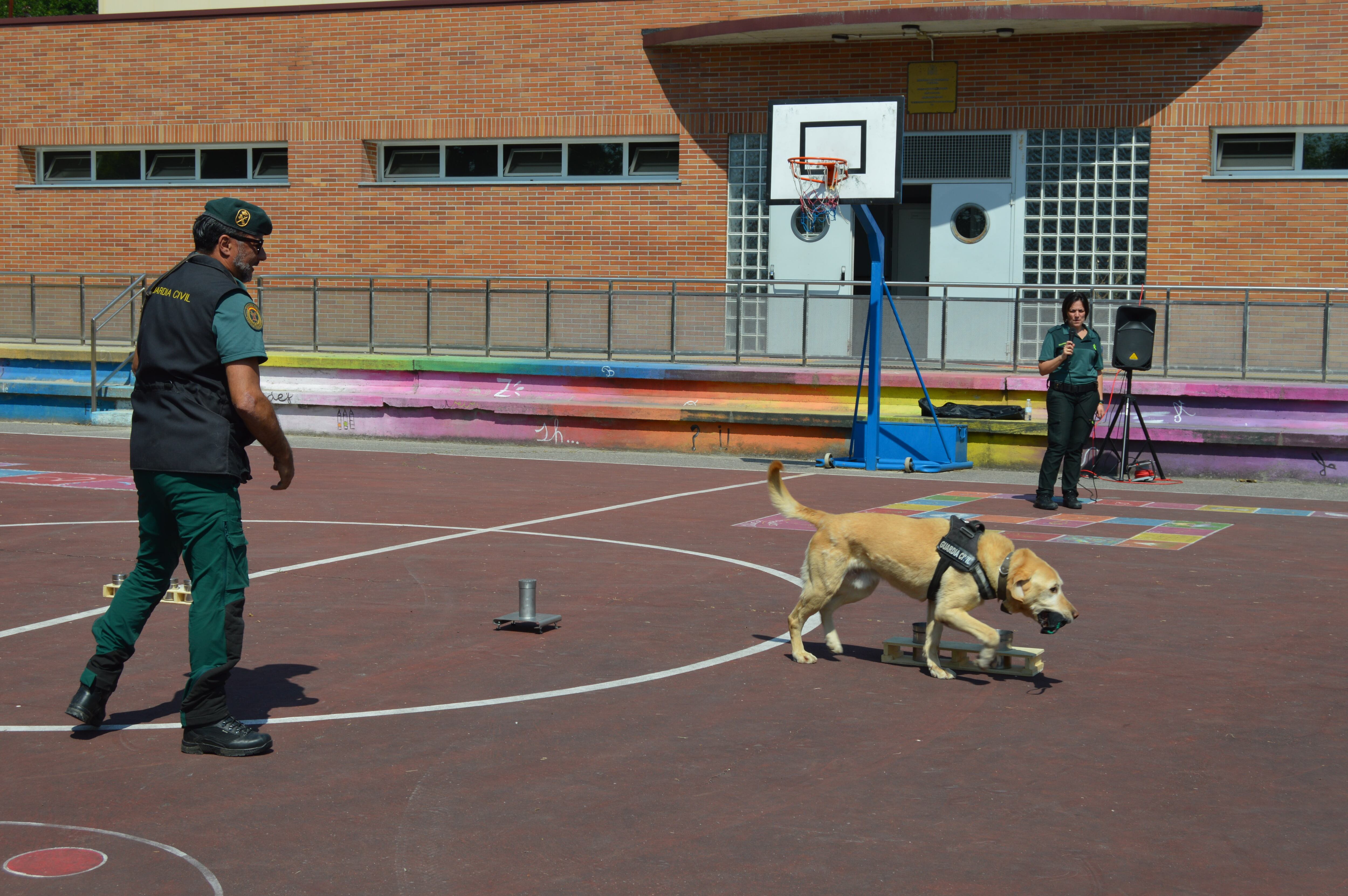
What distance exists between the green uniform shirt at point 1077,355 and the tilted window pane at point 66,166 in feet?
70.6

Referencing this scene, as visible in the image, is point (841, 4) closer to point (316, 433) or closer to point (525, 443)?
point (525, 443)

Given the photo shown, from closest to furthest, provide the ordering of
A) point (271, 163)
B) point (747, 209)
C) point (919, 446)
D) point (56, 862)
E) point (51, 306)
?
point (56, 862) < point (919, 446) < point (747, 209) < point (51, 306) < point (271, 163)

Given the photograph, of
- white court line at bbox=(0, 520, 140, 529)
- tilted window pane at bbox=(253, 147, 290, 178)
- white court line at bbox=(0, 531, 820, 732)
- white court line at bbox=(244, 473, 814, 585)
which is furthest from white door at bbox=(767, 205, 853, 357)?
white court line at bbox=(0, 531, 820, 732)

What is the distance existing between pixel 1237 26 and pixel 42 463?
18129 mm

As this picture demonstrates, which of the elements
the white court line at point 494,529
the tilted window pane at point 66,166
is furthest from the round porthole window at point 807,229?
the tilted window pane at point 66,166

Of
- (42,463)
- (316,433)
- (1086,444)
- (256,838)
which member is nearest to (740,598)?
(256,838)

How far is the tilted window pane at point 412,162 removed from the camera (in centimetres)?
2658

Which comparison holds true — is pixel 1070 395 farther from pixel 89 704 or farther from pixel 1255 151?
pixel 89 704

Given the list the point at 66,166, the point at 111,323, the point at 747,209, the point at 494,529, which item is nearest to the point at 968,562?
the point at 494,529

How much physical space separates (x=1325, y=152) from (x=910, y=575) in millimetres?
17411

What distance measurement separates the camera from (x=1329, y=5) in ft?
69.8

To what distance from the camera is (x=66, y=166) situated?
1139 inches

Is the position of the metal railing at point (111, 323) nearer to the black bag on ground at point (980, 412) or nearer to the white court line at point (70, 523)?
the white court line at point (70, 523)

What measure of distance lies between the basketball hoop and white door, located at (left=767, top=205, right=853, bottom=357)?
4.31ft
